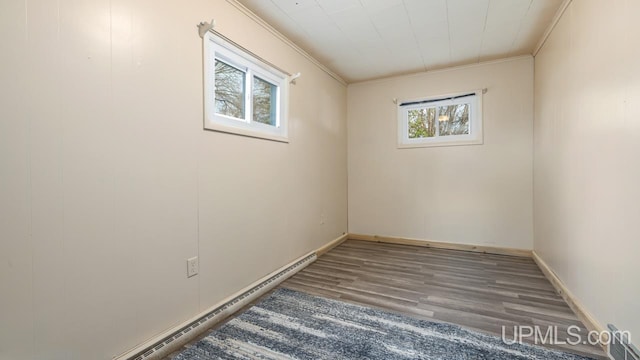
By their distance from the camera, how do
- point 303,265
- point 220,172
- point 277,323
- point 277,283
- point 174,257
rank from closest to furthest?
1. point 174,257
2. point 277,323
3. point 220,172
4. point 277,283
5. point 303,265

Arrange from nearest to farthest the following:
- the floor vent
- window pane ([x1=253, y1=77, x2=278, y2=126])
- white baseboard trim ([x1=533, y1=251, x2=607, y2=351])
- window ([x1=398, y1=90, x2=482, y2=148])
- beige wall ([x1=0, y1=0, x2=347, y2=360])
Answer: beige wall ([x1=0, y1=0, x2=347, y2=360])
the floor vent
white baseboard trim ([x1=533, y1=251, x2=607, y2=351])
window pane ([x1=253, y1=77, x2=278, y2=126])
window ([x1=398, y1=90, x2=482, y2=148])

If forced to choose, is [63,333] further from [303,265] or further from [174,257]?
[303,265]

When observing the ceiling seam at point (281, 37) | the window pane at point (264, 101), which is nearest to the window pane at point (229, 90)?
the window pane at point (264, 101)

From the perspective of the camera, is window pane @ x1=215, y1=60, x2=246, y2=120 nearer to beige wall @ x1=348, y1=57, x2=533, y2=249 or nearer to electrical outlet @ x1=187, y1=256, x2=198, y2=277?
electrical outlet @ x1=187, y1=256, x2=198, y2=277

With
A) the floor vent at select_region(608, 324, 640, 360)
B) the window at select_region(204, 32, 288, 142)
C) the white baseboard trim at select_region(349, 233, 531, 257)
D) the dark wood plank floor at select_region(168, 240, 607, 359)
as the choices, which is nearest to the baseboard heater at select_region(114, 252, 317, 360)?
the dark wood plank floor at select_region(168, 240, 607, 359)

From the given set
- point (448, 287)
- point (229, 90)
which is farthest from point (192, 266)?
point (448, 287)

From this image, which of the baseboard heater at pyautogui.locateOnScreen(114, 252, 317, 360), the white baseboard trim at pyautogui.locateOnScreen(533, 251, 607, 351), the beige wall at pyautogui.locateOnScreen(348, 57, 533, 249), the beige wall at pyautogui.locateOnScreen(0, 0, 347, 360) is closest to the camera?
the beige wall at pyautogui.locateOnScreen(0, 0, 347, 360)

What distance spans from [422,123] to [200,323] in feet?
11.3

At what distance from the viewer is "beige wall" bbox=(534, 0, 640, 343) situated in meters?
1.32

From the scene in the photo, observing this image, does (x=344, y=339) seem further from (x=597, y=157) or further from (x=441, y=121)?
(x=441, y=121)

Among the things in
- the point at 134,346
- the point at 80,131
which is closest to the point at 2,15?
the point at 80,131

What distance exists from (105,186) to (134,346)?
0.85 meters

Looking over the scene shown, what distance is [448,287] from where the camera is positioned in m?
2.42

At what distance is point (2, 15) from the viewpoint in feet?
3.35
